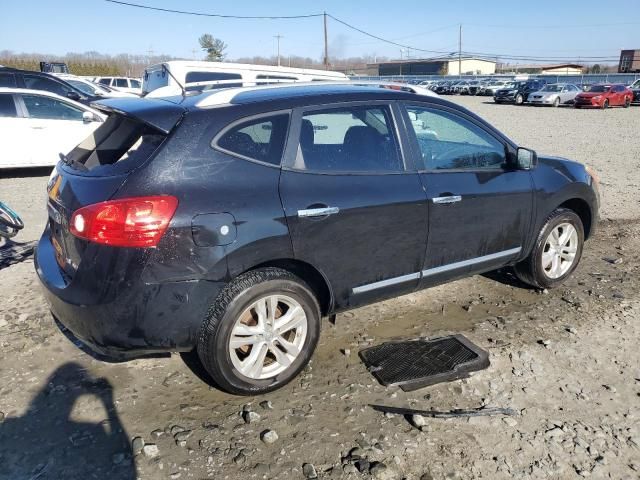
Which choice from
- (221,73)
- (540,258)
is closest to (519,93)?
(221,73)

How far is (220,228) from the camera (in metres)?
2.68

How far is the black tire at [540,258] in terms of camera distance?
4297 millimetres

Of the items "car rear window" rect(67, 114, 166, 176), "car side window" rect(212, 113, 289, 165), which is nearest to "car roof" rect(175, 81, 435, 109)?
"car side window" rect(212, 113, 289, 165)

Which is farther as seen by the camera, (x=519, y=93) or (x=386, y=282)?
(x=519, y=93)

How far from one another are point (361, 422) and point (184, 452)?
0.94 meters

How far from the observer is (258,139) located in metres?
2.93

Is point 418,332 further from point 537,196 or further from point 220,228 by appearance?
point 220,228

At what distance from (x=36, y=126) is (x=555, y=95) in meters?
30.2

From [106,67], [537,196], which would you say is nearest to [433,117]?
[537,196]

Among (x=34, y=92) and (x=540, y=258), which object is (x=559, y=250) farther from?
(x=34, y=92)

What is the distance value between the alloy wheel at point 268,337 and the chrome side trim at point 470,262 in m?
1.06

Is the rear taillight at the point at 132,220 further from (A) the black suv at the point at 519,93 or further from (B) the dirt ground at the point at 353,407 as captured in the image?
(A) the black suv at the point at 519,93

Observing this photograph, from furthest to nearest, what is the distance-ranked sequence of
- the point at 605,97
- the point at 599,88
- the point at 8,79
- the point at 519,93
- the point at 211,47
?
the point at 211,47 < the point at 519,93 < the point at 599,88 < the point at 605,97 < the point at 8,79

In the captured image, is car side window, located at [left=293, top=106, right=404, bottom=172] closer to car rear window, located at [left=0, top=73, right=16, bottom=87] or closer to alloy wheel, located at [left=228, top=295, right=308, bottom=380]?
alloy wheel, located at [left=228, top=295, right=308, bottom=380]
